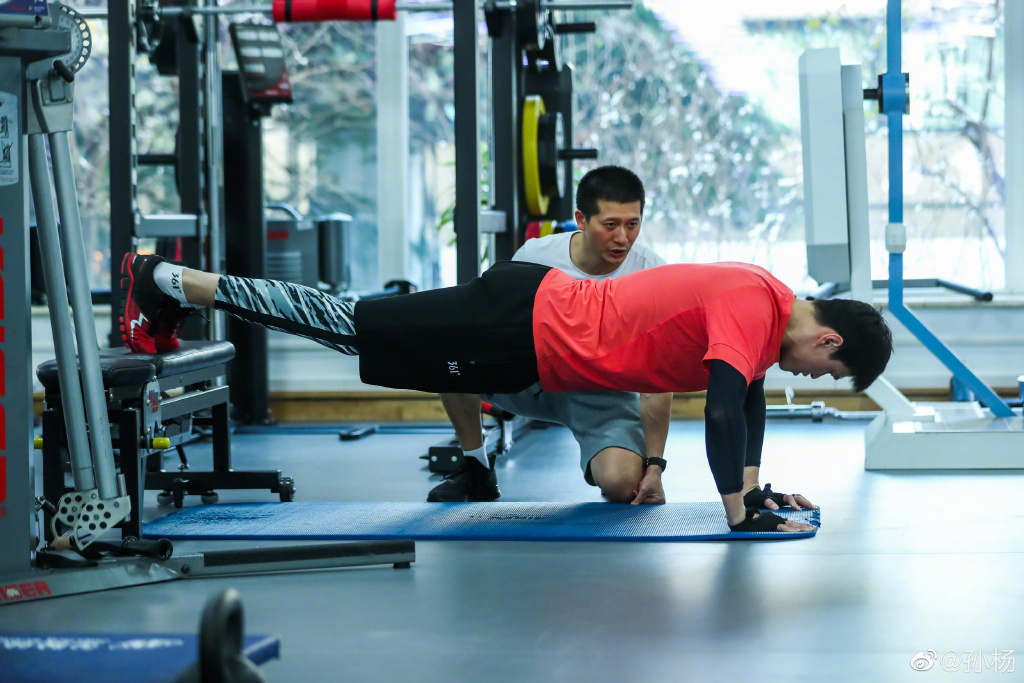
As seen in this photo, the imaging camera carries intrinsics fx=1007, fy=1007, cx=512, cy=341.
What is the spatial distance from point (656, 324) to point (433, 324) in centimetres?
52

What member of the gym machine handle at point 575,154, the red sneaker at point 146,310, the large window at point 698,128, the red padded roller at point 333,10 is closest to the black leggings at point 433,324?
the red sneaker at point 146,310

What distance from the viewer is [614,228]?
2.71 metres

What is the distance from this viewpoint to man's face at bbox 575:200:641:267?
2695mm

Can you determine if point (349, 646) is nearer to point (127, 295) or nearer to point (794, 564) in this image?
point (794, 564)

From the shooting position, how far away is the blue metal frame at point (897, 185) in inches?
129

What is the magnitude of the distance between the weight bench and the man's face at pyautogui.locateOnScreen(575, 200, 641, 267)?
109cm

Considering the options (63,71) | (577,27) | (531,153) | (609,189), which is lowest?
(609,189)

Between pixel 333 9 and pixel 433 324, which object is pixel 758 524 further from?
pixel 333 9

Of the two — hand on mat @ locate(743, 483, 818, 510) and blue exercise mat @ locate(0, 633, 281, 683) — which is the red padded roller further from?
blue exercise mat @ locate(0, 633, 281, 683)

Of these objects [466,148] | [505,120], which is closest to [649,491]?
[466,148]

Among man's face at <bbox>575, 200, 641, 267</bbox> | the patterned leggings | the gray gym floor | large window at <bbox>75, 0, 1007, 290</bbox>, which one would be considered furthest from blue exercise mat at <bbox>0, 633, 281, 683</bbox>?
large window at <bbox>75, 0, 1007, 290</bbox>

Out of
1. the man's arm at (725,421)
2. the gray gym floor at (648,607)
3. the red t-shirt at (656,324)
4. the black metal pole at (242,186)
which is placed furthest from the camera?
the black metal pole at (242,186)

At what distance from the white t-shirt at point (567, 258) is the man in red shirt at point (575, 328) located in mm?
461

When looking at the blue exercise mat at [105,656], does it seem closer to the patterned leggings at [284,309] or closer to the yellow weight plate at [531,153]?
the patterned leggings at [284,309]
